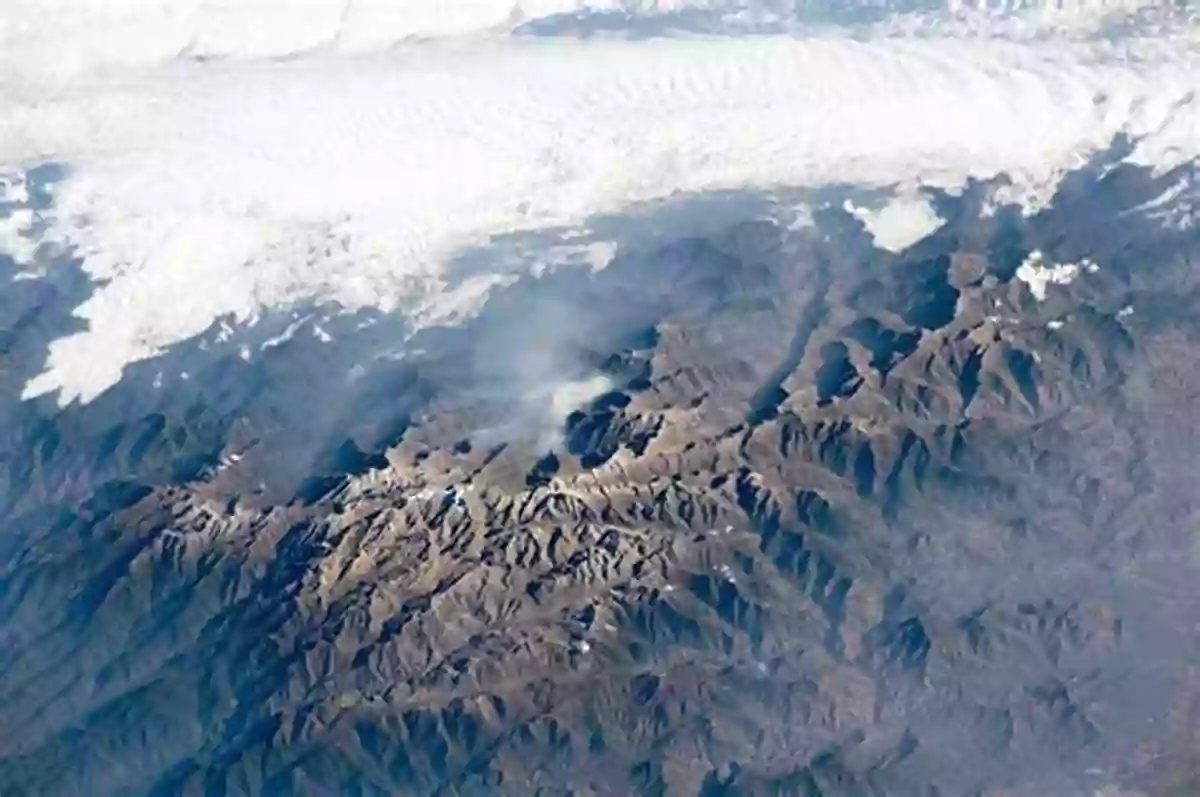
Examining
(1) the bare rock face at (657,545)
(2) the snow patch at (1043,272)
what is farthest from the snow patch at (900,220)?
(2) the snow patch at (1043,272)

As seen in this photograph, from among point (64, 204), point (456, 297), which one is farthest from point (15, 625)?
point (64, 204)

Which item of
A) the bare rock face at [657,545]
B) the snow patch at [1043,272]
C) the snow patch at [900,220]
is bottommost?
the bare rock face at [657,545]

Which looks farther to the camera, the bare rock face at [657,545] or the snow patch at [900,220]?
the snow patch at [900,220]

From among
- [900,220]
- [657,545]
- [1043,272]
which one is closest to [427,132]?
[900,220]

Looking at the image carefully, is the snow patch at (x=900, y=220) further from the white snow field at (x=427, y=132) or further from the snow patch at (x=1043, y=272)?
the snow patch at (x=1043, y=272)

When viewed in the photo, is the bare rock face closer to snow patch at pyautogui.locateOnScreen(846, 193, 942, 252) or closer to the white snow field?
snow patch at pyautogui.locateOnScreen(846, 193, 942, 252)

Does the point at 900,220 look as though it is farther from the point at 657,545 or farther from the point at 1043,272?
the point at 657,545
